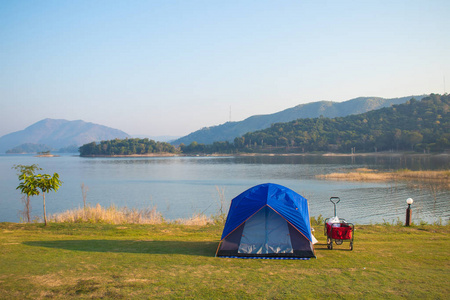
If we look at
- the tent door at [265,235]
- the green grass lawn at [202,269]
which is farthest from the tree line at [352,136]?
the tent door at [265,235]

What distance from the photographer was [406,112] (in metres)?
130

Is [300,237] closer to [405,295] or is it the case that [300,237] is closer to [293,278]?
[293,278]

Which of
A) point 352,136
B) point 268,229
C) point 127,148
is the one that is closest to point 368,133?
point 352,136

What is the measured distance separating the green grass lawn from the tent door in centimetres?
59

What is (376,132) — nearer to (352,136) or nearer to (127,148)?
(352,136)

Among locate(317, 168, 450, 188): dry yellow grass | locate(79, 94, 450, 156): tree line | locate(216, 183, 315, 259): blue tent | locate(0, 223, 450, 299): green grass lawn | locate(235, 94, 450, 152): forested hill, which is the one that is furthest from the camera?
locate(79, 94, 450, 156): tree line

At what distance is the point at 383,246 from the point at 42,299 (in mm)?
8900

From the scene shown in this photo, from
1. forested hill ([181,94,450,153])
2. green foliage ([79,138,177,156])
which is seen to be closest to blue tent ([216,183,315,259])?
forested hill ([181,94,450,153])

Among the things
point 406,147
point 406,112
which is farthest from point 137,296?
point 406,112

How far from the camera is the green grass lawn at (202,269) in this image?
7.01m

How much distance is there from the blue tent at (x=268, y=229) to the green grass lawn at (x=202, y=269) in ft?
1.52

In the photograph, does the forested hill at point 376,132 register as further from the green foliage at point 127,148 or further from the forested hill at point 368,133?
the green foliage at point 127,148

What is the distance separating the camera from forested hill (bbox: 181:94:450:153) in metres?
103

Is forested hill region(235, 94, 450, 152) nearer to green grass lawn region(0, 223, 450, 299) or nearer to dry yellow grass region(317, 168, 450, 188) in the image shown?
dry yellow grass region(317, 168, 450, 188)
